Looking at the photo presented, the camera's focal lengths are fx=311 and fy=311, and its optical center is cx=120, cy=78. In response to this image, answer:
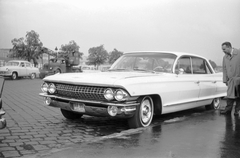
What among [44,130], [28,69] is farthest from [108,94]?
[28,69]

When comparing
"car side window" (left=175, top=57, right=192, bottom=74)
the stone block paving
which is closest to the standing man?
"car side window" (left=175, top=57, right=192, bottom=74)

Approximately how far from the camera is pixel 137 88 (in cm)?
550

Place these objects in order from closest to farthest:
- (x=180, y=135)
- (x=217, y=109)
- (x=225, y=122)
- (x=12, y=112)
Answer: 1. (x=180, y=135)
2. (x=225, y=122)
3. (x=12, y=112)
4. (x=217, y=109)

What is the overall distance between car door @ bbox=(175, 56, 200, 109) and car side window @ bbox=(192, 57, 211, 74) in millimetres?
241

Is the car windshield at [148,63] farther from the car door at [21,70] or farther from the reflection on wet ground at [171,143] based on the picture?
the car door at [21,70]

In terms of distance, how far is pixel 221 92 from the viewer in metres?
8.65

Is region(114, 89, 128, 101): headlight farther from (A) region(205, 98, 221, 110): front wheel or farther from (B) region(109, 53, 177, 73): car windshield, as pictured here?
(A) region(205, 98, 221, 110): front wheel

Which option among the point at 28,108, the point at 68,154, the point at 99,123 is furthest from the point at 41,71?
the point at 68,154

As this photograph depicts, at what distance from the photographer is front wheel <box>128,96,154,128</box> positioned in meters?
5.65

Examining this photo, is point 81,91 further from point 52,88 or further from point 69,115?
point 69,115

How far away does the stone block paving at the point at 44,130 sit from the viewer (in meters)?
4.51

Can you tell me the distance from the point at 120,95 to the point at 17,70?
24248 mm

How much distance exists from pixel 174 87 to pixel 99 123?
5.73ft

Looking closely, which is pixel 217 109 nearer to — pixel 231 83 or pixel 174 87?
pixel 231 83
